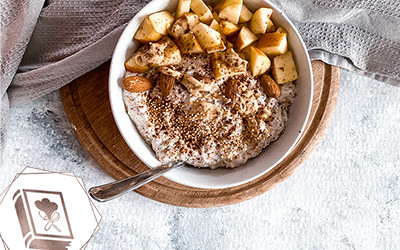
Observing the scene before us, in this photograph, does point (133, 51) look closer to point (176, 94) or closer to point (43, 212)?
point (176, 94)

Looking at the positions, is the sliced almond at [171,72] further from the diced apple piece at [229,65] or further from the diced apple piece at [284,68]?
the diced apple piece at [284,68]

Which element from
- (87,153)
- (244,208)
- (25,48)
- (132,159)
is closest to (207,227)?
(244,208)

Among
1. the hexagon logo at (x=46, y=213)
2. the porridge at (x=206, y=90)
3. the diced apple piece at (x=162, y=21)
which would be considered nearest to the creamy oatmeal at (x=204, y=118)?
the porridge at (x=206, y=90)

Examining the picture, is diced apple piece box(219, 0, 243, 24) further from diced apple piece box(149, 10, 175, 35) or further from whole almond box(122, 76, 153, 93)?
whole almond box(122, 76, 153, 93)

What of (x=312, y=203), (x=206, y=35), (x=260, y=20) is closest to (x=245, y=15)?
(x=260, y=20)

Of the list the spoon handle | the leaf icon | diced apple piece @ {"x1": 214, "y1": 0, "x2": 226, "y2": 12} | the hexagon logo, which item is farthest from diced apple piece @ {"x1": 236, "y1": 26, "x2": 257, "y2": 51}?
the leaf icon

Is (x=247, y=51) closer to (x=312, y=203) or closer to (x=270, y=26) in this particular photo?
(x=270, y=26)
